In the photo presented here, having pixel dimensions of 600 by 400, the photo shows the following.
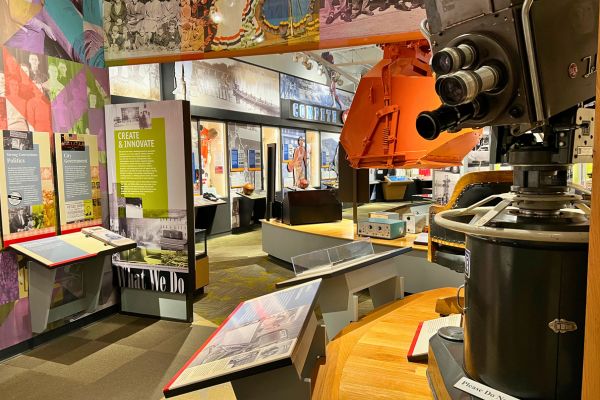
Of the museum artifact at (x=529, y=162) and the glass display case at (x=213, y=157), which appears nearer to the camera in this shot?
the museum artifact at (x=529, y=162)

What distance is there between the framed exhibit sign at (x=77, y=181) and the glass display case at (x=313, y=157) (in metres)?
9.37

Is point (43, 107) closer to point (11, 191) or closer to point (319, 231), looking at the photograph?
point (11, 191)

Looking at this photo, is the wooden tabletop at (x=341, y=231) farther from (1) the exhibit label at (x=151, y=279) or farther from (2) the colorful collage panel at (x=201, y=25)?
(2) the colorful collage panel at (x=201, y=25)

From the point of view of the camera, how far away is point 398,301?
243 centimetres

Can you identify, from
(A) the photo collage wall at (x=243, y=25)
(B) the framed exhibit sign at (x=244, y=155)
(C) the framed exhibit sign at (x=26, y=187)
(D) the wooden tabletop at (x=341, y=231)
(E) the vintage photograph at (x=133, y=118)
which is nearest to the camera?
(A) the photo collage wall at (x=243, y=25)

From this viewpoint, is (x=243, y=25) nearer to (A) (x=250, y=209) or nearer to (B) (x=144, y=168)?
(B) (x=144, y=168)

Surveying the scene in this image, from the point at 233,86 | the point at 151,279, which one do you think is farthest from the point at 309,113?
the point at 151,279

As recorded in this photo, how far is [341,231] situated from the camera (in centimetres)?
625

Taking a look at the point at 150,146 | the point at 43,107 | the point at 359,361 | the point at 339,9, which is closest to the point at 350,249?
the point at 359,361

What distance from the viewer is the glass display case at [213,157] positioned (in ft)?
31.2

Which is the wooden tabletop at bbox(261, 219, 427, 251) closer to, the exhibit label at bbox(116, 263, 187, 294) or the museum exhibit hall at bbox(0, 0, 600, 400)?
the museum exhibit hall at bbox(0, 0, 600, 400)

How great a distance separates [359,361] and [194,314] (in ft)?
11.2

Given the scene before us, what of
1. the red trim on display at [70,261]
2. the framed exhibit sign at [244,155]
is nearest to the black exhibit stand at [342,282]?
the red trim on display at [70,261]

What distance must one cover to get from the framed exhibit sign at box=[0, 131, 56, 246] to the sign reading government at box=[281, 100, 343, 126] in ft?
27.8
